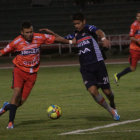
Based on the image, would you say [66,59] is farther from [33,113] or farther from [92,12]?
[33,113]

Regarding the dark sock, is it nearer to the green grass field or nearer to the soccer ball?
the green grass field

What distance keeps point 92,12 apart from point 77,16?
3020 cm

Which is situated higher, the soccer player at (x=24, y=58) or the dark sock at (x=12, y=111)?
the soccer player at (x=24, y=58)

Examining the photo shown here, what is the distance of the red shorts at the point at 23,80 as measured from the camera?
30.7 feet

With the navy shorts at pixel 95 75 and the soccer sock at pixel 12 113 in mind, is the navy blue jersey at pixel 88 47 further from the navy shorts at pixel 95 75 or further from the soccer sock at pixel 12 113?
the soccer sock at pixel 12 113

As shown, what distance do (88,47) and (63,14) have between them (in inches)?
1221

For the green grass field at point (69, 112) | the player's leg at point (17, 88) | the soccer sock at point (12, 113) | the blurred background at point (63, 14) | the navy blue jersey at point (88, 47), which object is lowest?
the blurred background at point (63, 14)

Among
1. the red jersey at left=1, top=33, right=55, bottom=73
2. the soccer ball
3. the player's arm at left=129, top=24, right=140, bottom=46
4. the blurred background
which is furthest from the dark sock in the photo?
the blurred background

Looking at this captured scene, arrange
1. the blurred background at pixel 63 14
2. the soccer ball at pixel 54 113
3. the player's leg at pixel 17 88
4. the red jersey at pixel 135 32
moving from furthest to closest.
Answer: the blurred background at pixel 63 14 → the red jersey at pixel 135 32 → the soccer ball at pixel 54 113 → the player's leg at pixel 17 88

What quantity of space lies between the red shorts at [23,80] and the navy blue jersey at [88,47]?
1021mm

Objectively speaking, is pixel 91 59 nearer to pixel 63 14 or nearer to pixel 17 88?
pixel 17 88

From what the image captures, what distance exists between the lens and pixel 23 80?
9.41m

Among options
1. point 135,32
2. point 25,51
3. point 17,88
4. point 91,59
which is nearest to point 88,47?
point 91,59

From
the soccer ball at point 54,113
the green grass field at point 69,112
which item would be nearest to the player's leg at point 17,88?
the green grass field at point 69,112
